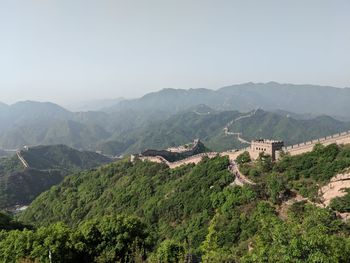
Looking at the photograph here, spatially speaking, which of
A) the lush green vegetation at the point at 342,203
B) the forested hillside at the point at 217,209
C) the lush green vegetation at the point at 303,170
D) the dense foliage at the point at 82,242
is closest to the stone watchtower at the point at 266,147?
the lush green vegetation at the point at 303,170

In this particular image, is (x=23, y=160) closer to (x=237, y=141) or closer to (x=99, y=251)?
(x=237, y=141)

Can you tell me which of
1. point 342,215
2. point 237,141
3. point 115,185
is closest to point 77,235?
point 342,215

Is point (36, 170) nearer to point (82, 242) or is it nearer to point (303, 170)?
point (303, 170)

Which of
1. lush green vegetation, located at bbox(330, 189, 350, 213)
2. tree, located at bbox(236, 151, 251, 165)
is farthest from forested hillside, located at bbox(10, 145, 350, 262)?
lush green vegetation, located at bbox(330, 189, 350, 213)

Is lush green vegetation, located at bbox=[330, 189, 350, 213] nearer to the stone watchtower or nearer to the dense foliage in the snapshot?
the stone watchtower

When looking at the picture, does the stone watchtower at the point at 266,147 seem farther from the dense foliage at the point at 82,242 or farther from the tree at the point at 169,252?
the tree at the point at 169,252

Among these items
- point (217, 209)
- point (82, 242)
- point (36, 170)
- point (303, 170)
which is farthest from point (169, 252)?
point (36, 170)
